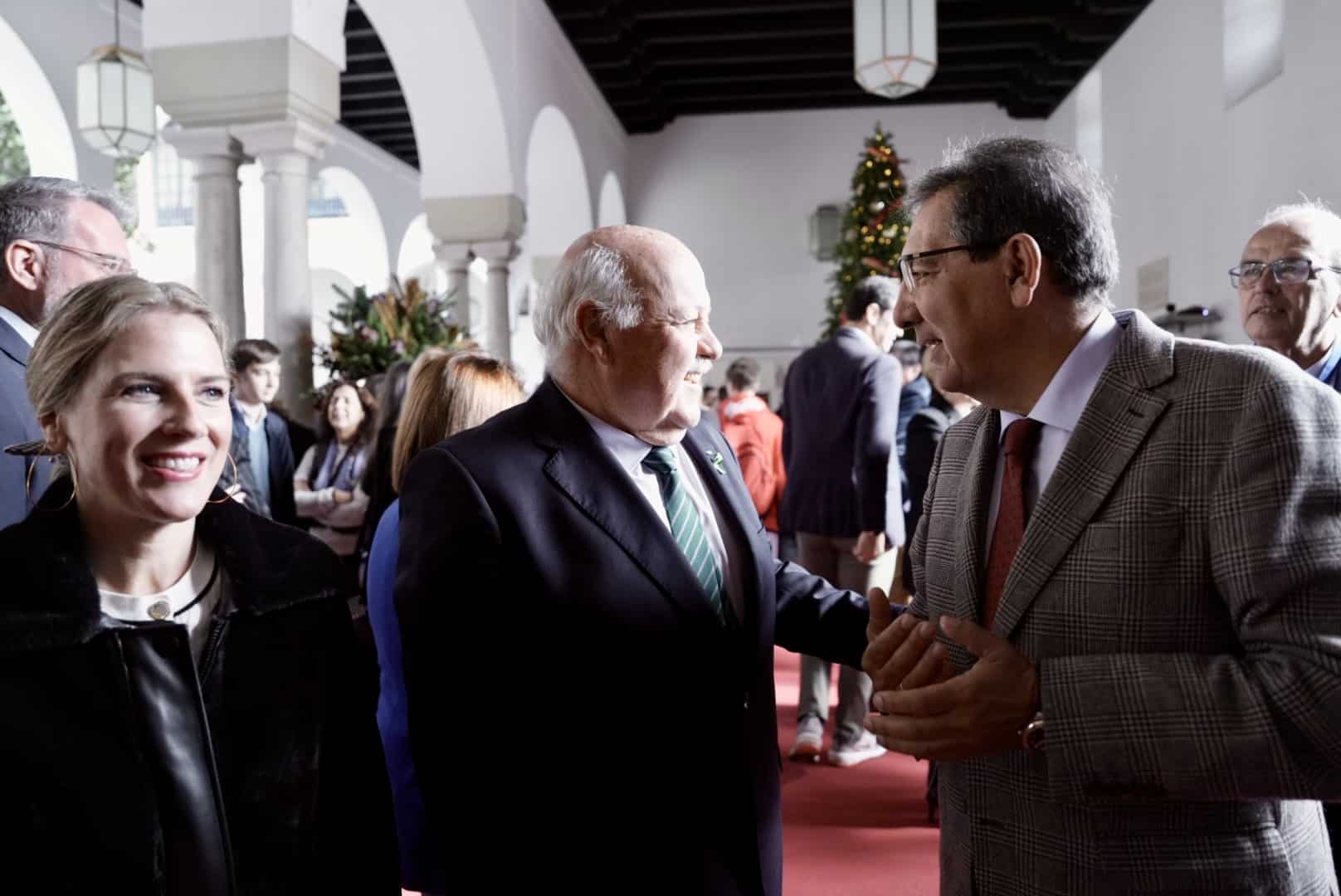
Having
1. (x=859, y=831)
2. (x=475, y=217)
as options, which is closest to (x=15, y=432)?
(x=859, y=831)

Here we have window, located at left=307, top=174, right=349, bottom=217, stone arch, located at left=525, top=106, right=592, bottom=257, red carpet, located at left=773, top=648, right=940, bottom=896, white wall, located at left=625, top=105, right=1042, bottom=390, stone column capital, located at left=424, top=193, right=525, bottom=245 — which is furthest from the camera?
window, located at left=307, top=174, right=349, bottom=217

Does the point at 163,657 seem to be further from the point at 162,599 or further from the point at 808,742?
the point at 808,742

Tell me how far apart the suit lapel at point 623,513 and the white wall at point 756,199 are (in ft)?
42.7

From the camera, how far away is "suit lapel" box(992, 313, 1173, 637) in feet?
4.69

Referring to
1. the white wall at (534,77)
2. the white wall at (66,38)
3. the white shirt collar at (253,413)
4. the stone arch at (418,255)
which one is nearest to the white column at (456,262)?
the white wall at (534,77)

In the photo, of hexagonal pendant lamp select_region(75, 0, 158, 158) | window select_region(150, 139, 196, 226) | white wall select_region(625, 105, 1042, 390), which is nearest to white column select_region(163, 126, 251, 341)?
hexagonal pendant lamp select_region(75, 0, 158, 158)

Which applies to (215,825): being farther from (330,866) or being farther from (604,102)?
(604,102)

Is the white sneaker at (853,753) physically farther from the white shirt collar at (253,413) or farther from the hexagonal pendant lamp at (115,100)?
the hexagonal pendant lamp at (115,100)

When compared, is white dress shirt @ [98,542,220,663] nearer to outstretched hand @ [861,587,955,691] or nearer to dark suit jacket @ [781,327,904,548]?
outstretched hand @ [861,587,955,691]

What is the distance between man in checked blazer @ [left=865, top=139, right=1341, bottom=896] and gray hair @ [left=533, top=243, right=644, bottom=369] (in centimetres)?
46

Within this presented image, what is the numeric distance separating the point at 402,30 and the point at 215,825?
26.0 ft

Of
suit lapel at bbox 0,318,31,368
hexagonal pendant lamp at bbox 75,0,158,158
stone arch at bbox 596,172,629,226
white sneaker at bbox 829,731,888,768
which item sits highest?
stone arch at bbox 596,172,629,226

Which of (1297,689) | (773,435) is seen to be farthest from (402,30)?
(1297,689)

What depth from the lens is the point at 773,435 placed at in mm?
6555
